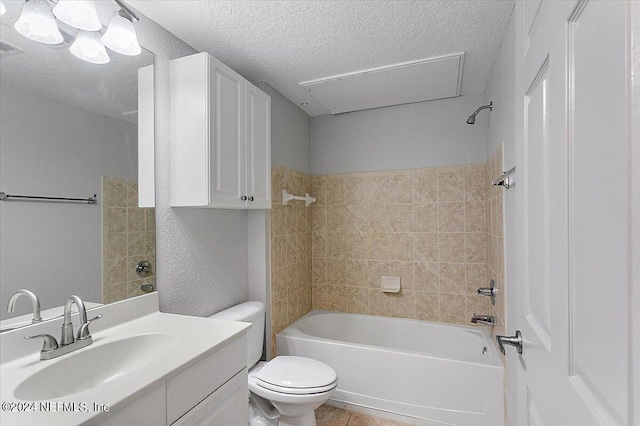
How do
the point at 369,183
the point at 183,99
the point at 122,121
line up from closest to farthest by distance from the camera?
the point at 122,121, the point at 183,99, the point at 369,183

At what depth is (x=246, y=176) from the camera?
6.06 feet

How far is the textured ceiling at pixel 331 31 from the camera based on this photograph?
148 cm

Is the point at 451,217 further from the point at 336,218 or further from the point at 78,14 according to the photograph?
the point at 78,14

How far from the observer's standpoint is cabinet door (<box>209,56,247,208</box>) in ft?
5.24

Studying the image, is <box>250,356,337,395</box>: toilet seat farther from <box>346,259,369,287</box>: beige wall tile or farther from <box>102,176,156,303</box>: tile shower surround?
<box>346,259,369,287</box>: beige wall tile

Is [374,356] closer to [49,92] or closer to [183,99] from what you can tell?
[183,99]

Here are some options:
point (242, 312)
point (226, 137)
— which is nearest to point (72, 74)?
point (226, 137)

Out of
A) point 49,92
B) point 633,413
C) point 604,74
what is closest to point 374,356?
point 633,413

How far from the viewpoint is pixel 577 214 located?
50 cm

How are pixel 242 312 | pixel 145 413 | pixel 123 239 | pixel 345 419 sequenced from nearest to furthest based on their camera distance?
pixel 145 413, pixel 123 239, pixel 242 312, pixel 345 419

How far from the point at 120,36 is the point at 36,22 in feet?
0.90

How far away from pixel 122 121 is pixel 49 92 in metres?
0.29

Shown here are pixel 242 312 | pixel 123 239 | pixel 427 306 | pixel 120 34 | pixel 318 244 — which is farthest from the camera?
pixel 318 244

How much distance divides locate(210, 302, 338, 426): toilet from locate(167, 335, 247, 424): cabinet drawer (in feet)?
1.56
